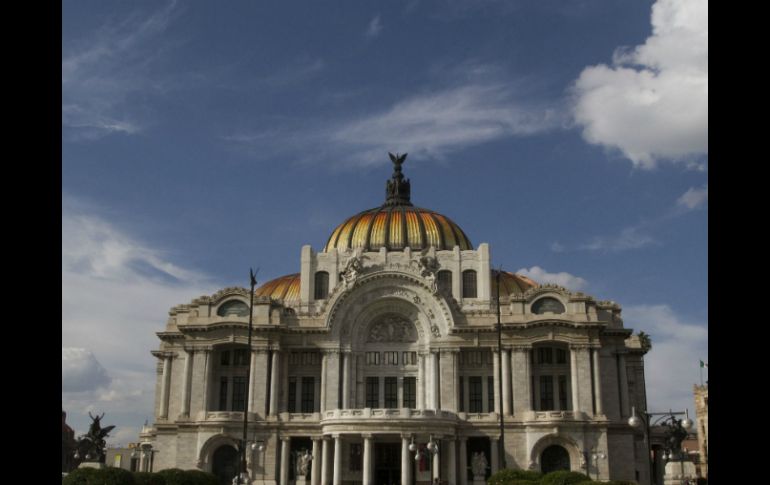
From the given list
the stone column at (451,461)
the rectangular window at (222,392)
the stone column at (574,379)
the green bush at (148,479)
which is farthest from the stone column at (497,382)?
the green bush at (148,479)

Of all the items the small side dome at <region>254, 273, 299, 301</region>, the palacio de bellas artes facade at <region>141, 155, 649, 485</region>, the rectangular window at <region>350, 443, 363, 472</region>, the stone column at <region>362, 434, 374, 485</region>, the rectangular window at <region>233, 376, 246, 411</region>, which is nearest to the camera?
the stone column at <region>362, 434, 374, 485</region>

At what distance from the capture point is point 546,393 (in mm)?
69188

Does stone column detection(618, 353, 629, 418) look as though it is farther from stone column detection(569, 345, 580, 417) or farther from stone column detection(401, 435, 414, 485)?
stone column detection(401, 435, 414, 485)

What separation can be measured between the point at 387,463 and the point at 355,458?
2876 millimetres

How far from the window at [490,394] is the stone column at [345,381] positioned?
12.5 m

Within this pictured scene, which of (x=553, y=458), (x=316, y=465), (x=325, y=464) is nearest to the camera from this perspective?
(x=325, y=464)

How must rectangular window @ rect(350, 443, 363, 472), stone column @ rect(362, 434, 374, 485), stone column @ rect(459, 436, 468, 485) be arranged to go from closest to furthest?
stone column @ rect(362, 434, 374, 485) < stone column @ rect(459, 436, 468, 485) < rectangular window @ rect(350, 443, 363, 472)

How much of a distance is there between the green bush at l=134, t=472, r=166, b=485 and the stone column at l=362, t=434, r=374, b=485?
1793 centimetres

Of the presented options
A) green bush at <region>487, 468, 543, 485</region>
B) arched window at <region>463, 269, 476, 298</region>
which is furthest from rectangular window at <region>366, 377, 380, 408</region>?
green bush at <region>487, 468, 543, 485</region>

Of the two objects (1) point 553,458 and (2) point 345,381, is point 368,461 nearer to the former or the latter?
(2) point 345,381

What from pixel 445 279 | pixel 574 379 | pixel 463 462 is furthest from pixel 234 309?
pixel 574 379

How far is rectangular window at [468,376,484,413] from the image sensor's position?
230 ft
